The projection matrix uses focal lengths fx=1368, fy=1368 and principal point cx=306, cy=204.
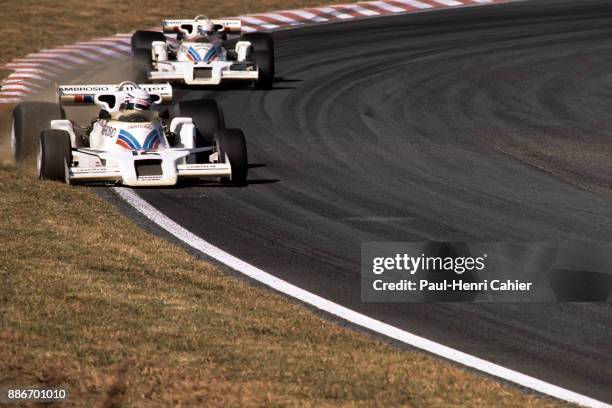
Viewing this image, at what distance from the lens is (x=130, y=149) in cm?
1630

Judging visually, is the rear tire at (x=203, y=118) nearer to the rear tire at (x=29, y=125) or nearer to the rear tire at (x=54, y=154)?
the rear tire at (x=29, y=125)

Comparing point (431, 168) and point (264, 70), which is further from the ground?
point (264, 70)

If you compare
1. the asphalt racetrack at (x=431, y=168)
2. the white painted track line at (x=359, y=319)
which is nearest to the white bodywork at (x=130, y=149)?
the asphalt racetrack at (x=431, y=168)

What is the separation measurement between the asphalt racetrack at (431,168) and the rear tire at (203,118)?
2.45 ft

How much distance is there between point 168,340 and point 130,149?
7148 millimetres

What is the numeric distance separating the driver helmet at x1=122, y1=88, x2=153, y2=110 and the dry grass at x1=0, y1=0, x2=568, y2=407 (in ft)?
11.3

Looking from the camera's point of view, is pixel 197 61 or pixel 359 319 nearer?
pixel 359 319

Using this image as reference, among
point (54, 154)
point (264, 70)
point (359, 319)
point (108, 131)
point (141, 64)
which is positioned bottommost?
point (359, 319)

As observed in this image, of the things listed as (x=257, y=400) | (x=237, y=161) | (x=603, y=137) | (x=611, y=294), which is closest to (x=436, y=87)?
(x=603, y=137)

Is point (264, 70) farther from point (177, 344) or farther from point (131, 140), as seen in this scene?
point (177, 344)

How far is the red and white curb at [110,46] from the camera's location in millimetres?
26344

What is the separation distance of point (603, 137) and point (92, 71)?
1164 cm

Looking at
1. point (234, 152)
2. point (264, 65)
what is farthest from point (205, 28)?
point (234, 152)

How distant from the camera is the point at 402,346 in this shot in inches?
391
